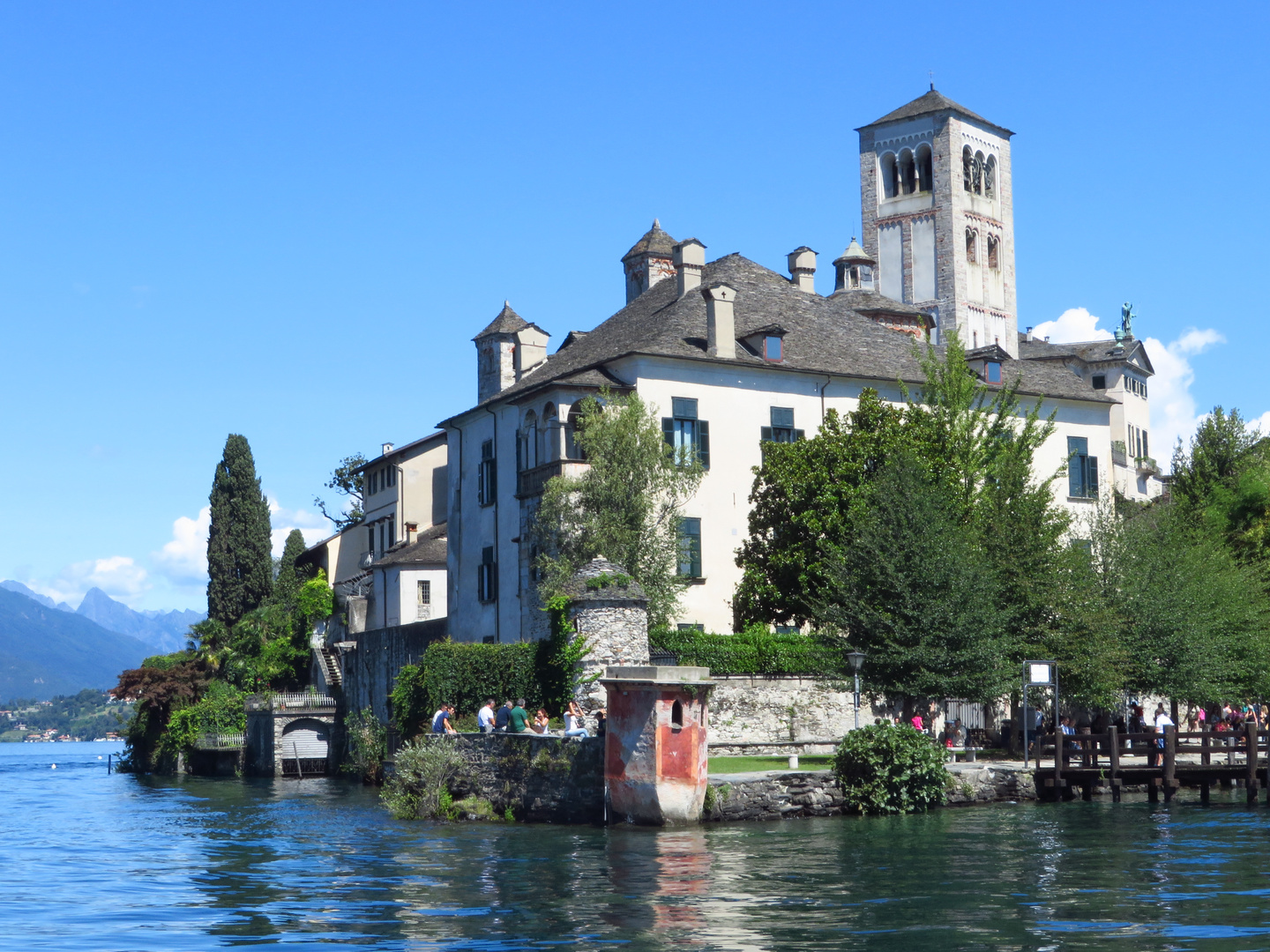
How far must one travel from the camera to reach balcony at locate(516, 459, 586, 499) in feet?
147

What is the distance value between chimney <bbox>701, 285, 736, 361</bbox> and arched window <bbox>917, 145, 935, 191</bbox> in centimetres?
3677

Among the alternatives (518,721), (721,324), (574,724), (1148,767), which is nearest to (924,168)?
(721,324)

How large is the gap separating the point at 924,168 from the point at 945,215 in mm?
3881

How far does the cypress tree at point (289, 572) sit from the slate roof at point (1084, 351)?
42793 millimetres

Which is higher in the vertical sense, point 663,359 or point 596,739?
point 663,359

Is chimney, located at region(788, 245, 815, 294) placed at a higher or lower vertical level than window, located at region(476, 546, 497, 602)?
higher

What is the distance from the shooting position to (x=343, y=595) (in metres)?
65.6

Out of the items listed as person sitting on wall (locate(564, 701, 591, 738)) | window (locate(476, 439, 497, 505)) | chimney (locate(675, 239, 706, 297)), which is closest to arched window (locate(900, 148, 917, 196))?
chimney (locate(675, 239, 706, 297))

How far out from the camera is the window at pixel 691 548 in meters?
45.4

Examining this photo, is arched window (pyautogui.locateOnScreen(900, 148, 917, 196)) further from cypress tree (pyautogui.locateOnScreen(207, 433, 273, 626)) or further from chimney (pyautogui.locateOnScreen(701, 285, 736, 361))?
cypress tree (pyautogui.locateOnScreen(207, 433, 273, 626))

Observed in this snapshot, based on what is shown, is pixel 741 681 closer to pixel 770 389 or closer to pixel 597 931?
pixel 770 389

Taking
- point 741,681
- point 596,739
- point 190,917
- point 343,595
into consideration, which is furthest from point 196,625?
point 190,917

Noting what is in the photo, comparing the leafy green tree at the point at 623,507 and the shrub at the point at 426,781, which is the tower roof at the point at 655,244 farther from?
the shrub at the point at 426,781

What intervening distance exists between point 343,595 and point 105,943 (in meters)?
48.5
